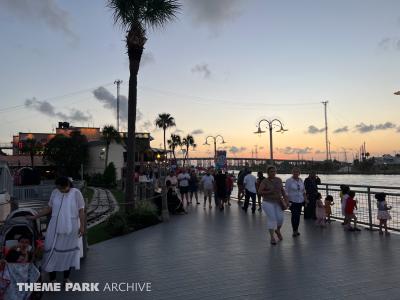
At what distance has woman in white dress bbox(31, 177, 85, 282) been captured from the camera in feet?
18.3

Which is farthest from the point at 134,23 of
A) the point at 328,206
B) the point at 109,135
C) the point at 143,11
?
the point at 109,135

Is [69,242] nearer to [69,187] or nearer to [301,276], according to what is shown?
[69,187]

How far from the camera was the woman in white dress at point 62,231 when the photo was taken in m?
5.58

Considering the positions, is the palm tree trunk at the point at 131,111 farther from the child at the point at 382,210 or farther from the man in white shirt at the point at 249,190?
the child at the point at 382,210

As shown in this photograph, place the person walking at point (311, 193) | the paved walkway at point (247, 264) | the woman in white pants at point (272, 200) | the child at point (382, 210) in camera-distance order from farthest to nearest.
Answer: the person walking at point (311, 193) → the child at point (382, 210) → the woman in white pants at point (272, 200) → the paved walkway at point (247, 264)

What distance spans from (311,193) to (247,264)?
6.14 m

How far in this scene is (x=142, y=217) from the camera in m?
12.0

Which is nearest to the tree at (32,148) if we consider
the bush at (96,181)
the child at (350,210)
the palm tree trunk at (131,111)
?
the bush at (96,181)

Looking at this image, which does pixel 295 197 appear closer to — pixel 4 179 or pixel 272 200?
pixel 272 200

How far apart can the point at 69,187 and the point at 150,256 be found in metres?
2.76

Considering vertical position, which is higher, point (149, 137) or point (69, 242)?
point (149, 137)

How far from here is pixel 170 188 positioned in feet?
49.4

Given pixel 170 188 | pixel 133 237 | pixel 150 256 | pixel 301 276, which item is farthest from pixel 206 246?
pixel 170 188

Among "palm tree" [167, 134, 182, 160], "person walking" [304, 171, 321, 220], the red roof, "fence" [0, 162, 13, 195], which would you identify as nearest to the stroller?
"fence" [0, 162, 13, 195]
